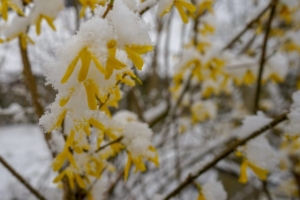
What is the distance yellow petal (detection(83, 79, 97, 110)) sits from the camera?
1.63 ft

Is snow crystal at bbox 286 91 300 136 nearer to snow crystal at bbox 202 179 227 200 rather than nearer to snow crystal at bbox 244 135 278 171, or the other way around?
snow crystal at bbox 244 135 278 171

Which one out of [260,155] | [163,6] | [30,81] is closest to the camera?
[163,6]

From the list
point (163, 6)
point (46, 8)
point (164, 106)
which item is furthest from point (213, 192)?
point (164, 106)

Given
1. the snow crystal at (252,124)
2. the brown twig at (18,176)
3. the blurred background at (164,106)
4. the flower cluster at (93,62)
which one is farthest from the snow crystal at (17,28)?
the snow crystal at (252,124)

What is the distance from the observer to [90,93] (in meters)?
0.50

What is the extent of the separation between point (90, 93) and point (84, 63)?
0.05m

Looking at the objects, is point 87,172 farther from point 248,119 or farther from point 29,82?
point 248,119

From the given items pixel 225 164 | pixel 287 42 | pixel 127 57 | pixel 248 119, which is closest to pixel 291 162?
pixel 225 164

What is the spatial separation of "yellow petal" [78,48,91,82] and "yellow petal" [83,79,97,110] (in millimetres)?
19

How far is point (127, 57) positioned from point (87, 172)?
17.2 inches

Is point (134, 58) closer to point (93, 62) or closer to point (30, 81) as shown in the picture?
point (93, 62)

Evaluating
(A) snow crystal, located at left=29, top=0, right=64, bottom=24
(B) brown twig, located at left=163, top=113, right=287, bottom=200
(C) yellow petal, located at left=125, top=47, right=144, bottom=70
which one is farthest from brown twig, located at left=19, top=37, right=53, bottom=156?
(C) yellow petal, located at left=125, top=47, right=144, bottom=70

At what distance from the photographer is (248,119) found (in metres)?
0.97

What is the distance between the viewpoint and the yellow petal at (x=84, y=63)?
1.58 feet
